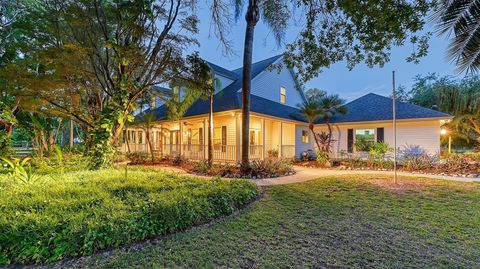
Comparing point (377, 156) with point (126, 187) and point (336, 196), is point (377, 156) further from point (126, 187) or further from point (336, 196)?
point (126, 187)

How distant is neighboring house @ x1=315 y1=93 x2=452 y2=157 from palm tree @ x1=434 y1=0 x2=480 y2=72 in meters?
9.17

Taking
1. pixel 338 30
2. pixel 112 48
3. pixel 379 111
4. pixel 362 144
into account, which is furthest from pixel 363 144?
pixel 112 48

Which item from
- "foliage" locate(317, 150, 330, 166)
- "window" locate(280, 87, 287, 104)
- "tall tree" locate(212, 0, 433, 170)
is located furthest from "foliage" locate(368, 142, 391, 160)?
"tall tree" locate(212, 0, 433, 170)

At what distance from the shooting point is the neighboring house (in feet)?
41.6

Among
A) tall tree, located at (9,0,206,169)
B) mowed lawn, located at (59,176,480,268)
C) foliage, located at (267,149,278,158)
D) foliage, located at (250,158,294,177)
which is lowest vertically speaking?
mowed lawn, located at (59,176,480,268)

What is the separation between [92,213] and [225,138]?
11.8m

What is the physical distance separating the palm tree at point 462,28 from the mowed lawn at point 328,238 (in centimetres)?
328

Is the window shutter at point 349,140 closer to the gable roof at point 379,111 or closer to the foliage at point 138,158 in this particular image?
the gable roof at point 379,111

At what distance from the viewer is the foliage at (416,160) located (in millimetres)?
11123

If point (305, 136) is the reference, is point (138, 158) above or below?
below

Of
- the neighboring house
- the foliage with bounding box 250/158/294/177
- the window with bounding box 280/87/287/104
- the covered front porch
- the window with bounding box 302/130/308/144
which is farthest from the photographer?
the window with bounding box 280/87/287/104

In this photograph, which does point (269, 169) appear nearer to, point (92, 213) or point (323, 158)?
point (323, 158)

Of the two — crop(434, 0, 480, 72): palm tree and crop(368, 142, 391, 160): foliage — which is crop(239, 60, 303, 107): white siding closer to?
crop(368, 142, 391, 160): foliage

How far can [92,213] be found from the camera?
3.50 metres
